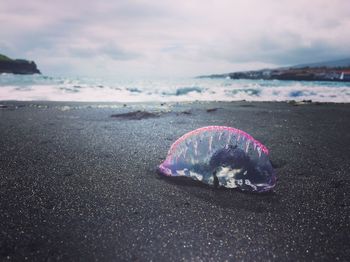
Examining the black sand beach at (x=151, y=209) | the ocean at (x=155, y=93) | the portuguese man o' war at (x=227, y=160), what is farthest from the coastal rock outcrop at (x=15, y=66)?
the portuguese man o' war at (x=227, y=160)

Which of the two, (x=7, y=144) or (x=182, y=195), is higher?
(x=7, y=144)

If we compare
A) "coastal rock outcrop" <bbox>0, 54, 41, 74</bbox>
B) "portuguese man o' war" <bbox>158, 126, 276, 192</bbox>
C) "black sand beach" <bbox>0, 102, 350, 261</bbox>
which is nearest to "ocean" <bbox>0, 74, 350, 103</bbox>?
"black sand beach" <bbox>0, 102, 350, 261</bbox>

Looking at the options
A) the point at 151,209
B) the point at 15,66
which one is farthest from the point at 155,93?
the point at 15,66

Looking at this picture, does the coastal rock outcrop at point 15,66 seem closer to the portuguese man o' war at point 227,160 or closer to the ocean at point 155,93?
the ocean at point 155,93

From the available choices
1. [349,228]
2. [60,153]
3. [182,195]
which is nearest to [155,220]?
[182,195]

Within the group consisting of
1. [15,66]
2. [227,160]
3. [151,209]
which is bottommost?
[151,209]

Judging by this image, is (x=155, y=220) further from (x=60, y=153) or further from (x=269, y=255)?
(x=60, y=153)

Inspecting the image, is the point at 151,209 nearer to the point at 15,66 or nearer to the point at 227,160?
the point at 227,160
